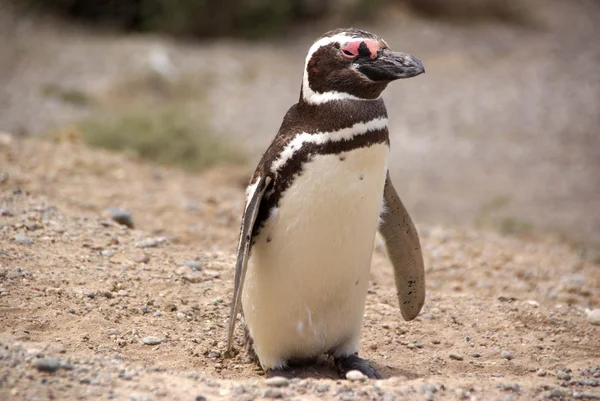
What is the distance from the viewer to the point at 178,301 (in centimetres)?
399

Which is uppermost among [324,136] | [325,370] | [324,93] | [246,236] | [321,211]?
[324,93]

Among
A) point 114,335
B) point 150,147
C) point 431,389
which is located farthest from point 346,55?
point 150,147

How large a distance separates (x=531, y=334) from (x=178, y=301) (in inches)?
67.1

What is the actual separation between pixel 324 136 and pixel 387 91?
26.2ft

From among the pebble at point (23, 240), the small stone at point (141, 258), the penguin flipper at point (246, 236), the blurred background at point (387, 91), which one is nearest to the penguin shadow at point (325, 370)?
the penguin flipper at point (246, 236)

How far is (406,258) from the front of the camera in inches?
147

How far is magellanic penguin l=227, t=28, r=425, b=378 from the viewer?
3090 mm

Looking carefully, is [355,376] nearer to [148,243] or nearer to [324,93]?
[324,93]

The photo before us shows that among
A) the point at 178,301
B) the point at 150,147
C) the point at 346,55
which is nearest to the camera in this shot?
the point at 346,55

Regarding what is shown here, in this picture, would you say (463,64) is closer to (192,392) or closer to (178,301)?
(178,301)

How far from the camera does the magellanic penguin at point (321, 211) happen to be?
3.09 metres

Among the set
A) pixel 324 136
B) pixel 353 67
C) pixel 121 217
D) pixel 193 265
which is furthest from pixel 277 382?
pixel 121 217

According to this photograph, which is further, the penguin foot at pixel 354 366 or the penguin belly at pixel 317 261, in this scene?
the penguin foot at pixel 354 366

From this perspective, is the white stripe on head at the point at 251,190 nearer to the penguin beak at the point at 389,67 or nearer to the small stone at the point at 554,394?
the penguin beak at the point at 389,67
